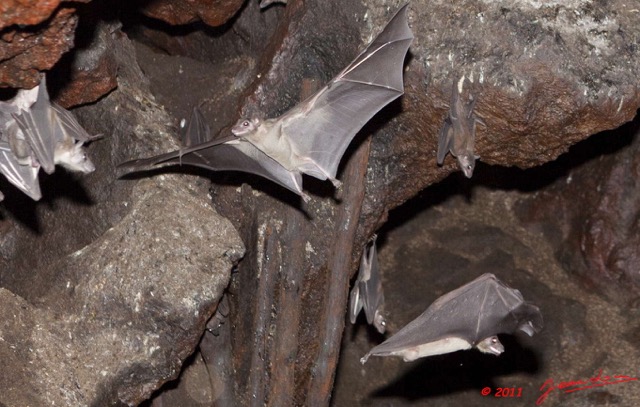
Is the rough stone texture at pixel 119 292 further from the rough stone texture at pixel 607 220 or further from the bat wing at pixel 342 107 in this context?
the rough stone texture at pixel 607 220

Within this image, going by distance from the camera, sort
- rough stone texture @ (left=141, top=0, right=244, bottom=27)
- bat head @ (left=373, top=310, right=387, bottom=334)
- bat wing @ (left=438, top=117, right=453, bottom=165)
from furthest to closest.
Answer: bat head @ (left=373, top=310, right=387, bottom=334)
rough stone texture @ (left=141, top=0, right=244, bottom=27)
bat wing @ (left=438, top=117, right=453, bottom=165)

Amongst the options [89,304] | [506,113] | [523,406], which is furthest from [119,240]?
[523,406]

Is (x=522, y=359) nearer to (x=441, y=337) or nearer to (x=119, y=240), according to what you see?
(x=441, y=337)

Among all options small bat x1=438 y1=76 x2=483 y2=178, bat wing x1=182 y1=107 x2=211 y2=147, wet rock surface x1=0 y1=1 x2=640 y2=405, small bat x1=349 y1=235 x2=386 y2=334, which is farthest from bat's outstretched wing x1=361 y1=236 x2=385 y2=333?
bat wing x1=182 y1=107 x2=211 y2=147

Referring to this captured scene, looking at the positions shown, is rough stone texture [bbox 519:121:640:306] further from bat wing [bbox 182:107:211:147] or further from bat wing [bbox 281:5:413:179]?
bat wing [bbox 182:107:211:147]

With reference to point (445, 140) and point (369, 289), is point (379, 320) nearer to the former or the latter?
point (369, 289)

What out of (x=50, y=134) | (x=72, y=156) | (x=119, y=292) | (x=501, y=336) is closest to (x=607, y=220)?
(x=501, y=336)
